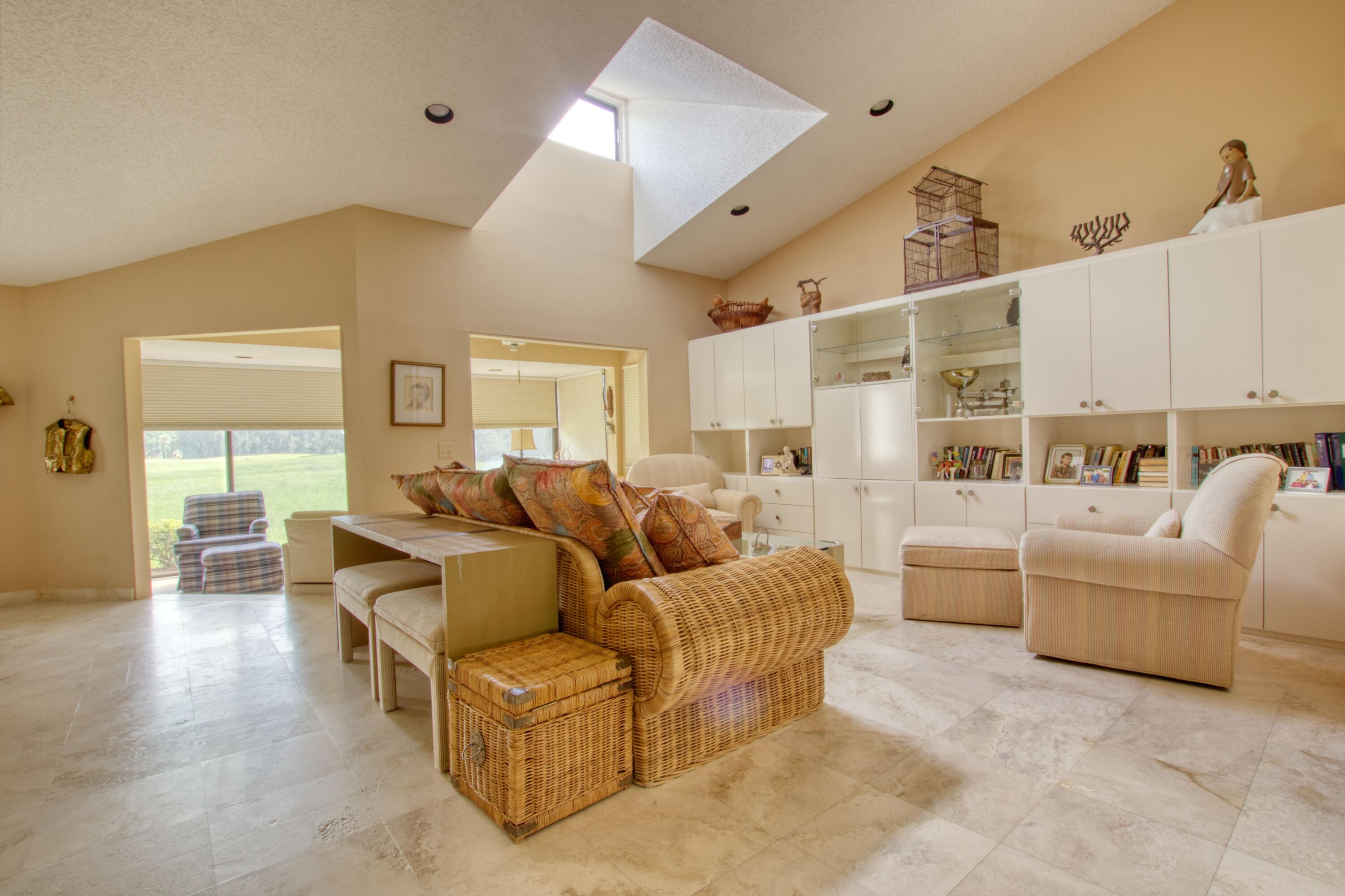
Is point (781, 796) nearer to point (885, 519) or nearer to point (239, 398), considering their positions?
point (885, 519)

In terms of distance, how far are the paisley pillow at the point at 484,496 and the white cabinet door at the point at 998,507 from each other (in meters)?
3.06

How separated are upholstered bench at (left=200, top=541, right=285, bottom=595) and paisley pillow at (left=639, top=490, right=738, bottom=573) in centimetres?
577

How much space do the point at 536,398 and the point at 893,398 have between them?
5584 mm

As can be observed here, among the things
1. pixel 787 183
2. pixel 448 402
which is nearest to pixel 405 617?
pixel 448 402

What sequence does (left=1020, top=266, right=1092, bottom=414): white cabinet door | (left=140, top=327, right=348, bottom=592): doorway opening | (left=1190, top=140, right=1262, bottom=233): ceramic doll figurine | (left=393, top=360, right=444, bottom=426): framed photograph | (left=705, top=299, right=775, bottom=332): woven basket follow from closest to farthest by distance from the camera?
(left=1190, top=140, right=1262, bottom=233): ceramic doll figurine, (left=1020, top=266, right=1092, bottom=414): white cabinet door, (left=393, top=360, right=444, bottom=426): framed photograph, (left=705, top=299, right=775, bottom=332): woven basket, (left=140, top=327, right=348, bottom=592): doorway opening

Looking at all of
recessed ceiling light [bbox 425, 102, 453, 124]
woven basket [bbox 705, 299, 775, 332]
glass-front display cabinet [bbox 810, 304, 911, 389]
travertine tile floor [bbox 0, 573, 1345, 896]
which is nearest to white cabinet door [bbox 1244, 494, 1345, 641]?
travertine tile floor [bbox 0, 573, 1345, 896]

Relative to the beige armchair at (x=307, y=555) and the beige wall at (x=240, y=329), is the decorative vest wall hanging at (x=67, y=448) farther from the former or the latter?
the beige armchair at (x=307, y=555)

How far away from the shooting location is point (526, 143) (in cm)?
366

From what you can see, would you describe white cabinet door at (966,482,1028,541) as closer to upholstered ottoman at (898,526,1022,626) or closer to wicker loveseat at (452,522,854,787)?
upholstered ottoman at (898,526,1022,626)

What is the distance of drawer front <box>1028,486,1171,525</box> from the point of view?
3.38 meters

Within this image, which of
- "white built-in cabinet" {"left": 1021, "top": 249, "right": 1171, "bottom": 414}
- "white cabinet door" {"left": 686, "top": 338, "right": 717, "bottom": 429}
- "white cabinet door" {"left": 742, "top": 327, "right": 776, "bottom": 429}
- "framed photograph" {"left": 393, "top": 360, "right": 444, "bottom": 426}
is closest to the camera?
"white built-in cabinet" {"left": 1021, "top": 249, "right": 1171, "bottom": 414}

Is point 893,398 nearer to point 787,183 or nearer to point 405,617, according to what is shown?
point 787,183

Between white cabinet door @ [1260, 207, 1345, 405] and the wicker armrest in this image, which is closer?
the wicker armrest

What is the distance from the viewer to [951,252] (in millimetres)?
4492
